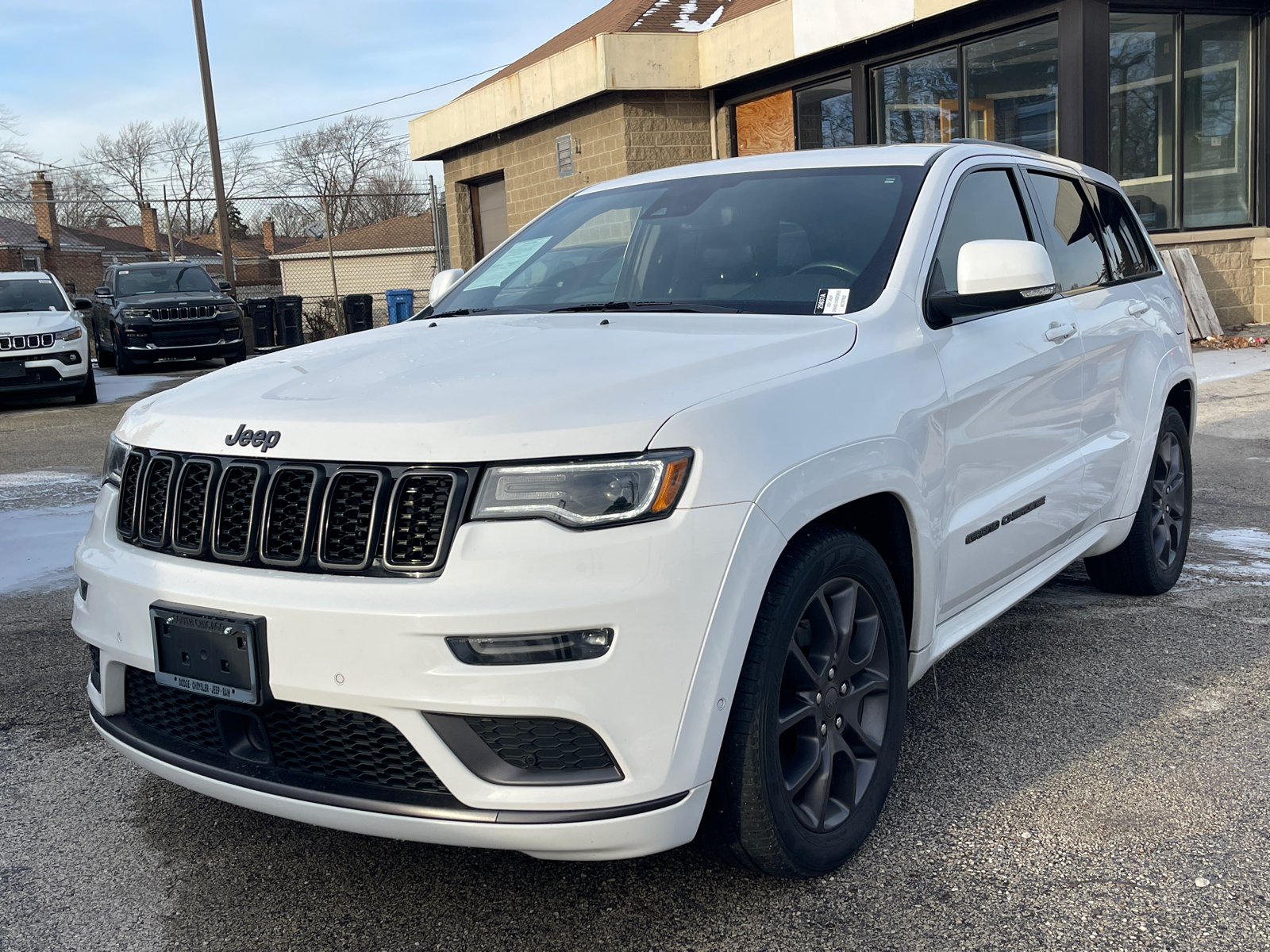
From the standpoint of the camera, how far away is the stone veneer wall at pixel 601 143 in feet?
51.8

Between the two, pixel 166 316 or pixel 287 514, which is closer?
pixel 287 514

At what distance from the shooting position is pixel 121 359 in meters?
17.9

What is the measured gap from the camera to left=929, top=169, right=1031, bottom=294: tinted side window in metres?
3.37

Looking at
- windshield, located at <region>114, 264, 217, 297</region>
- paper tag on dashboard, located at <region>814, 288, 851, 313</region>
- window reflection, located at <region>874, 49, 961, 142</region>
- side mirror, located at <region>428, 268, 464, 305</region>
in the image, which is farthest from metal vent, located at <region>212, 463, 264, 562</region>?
windshield, located at <region>114, 264, 217, 297</region>

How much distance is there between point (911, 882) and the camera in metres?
2.64

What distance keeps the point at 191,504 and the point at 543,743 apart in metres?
0.95

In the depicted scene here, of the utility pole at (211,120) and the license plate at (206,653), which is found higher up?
the utility pole at (211,120)

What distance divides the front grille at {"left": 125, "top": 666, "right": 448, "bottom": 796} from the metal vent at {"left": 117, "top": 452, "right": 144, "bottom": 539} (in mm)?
365

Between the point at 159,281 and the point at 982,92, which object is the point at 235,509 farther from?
the point at 159,281

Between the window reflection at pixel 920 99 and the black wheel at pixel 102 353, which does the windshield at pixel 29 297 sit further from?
the window reflection at pixel 920 99


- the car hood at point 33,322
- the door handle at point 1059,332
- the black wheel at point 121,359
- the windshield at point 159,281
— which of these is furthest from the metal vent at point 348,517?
the windshield at point 159,281

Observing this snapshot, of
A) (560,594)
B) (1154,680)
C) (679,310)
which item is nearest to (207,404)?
(560,594)

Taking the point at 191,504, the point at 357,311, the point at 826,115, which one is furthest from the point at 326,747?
the point at 357,311

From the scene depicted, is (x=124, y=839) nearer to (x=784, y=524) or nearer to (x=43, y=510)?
(x=784, y=524)
